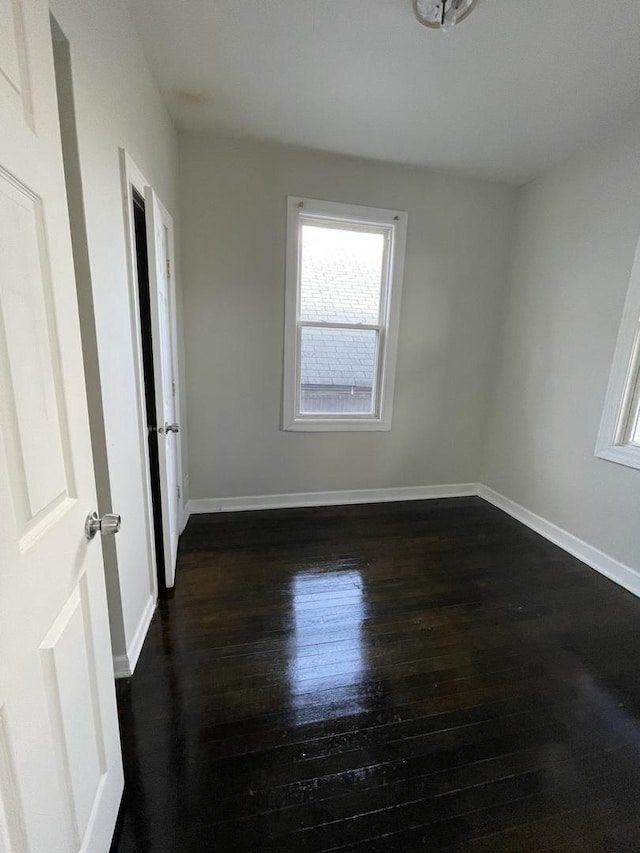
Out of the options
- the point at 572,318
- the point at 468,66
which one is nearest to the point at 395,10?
the point at 468,66

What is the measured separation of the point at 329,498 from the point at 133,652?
1.94 m

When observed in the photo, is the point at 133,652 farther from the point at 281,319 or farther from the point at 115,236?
the point at 281,319

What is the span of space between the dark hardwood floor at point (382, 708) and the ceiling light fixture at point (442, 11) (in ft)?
8.82

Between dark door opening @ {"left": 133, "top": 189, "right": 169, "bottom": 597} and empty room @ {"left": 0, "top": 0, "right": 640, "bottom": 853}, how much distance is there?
21 mm

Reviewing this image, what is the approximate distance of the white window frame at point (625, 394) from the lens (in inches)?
90.2

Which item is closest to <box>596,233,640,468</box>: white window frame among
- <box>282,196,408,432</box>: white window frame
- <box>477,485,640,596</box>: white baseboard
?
<box>477,485,640,596</box>: white baseboard

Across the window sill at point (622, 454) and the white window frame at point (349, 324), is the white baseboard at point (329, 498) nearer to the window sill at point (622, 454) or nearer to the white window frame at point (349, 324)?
the white window frame at point (349, 324)

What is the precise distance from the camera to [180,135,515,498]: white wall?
8.80ft

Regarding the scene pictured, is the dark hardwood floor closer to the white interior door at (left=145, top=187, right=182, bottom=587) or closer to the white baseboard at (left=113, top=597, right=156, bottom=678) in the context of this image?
the white baseboard at (left=113, top=597, right=156, bottom=678)

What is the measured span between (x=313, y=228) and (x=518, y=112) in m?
1.41

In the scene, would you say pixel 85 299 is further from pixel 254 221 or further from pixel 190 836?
pixel 254 221

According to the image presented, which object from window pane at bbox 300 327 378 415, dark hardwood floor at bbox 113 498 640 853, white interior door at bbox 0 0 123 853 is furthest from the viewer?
window pane at bbox 300 327 378 415

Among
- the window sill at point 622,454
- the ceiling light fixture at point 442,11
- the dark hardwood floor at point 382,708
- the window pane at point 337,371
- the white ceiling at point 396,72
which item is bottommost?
the dark hardwood floor at point 382,708

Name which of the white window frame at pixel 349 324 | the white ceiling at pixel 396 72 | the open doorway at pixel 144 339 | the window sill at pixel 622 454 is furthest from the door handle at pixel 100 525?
the window sill at pixel 622 454
